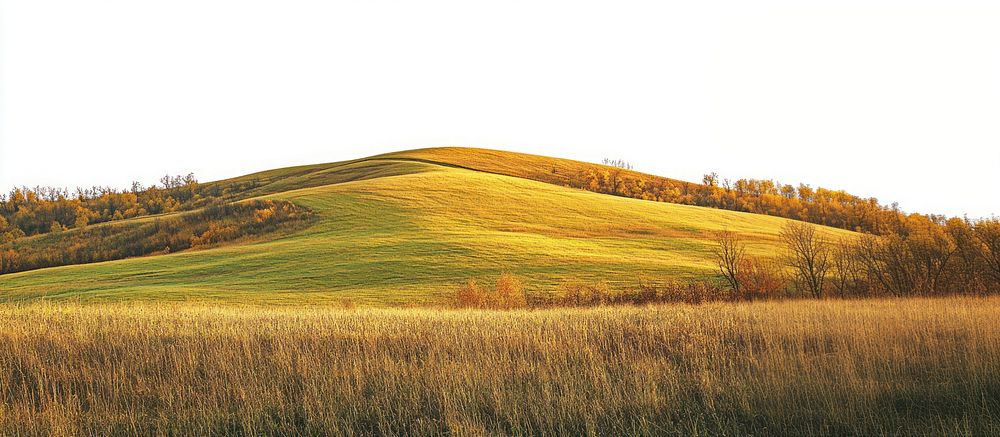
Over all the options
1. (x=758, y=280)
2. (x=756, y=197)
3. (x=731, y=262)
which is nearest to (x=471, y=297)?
(x=731, y=262)

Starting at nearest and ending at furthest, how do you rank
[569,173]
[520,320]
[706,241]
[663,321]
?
[663,321] → [520,320] → [706,241] → [569,173]

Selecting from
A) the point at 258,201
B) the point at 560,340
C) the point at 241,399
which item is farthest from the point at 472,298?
the point at 258,201

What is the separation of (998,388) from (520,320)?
929 centimetres

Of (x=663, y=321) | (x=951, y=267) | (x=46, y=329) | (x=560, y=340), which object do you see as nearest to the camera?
(x=560, y=340)

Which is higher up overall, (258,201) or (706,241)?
(258,201)

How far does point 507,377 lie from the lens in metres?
8.59

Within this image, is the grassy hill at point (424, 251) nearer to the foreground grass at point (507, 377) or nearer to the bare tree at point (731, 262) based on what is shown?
the bare tree at point (731, 262)

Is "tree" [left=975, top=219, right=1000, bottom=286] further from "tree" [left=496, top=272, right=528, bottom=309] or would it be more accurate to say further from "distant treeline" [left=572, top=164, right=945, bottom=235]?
"distant treeline" [left=572, top=164, right=945, bottom=235]

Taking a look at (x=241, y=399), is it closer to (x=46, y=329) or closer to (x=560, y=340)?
(x=560, y=340)

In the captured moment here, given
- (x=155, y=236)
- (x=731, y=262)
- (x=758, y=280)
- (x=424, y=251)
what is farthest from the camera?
(x=155, y=236)

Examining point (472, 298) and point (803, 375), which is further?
point (472, 298)

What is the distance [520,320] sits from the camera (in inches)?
591

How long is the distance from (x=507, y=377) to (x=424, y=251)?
4550cm

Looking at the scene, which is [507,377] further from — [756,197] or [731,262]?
[756,197]
